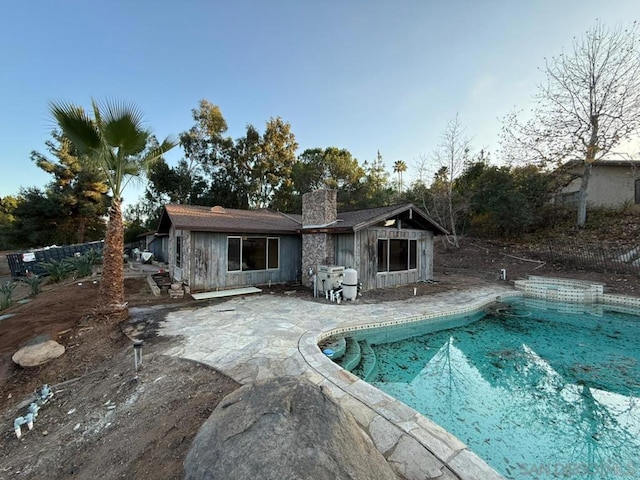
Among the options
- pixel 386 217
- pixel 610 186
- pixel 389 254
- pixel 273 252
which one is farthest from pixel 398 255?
pixel 610 186

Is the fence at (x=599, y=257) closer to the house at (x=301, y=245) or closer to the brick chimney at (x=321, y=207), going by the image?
→ the house at (x=301, y=245)

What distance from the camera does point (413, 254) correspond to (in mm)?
11398

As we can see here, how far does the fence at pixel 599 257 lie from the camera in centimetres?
1105

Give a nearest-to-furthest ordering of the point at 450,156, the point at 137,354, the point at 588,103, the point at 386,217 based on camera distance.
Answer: the point at 137,354, the point at 386,217, the point at 588,103, the point at 450,156

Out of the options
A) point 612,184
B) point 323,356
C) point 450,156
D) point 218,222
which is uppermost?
point 450,156

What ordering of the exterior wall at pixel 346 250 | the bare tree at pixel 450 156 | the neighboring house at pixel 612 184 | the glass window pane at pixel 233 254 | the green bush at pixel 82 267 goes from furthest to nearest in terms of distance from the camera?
1. the bare tree at pixel 450 156
2. the neighboring house at pixel 612 184
3. the green bush at pixel 82 267
4. the glass window pane at pixel 233 254
5. the exterior wall at pixel 346 250

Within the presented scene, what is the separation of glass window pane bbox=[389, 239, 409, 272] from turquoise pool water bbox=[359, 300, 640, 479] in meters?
3.57

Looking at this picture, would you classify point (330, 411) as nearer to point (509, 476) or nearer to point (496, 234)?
point (509, 476)

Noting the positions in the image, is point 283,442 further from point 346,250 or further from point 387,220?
point 387,220

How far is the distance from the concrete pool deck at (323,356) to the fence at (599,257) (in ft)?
17.3

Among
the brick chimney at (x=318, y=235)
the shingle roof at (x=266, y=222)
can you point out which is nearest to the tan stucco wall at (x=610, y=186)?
the shingle roof at (x=266, y=222)

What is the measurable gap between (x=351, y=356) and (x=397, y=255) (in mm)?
6465

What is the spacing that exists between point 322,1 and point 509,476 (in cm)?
1221

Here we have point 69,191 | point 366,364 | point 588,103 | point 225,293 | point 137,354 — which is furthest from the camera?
point 69,191
